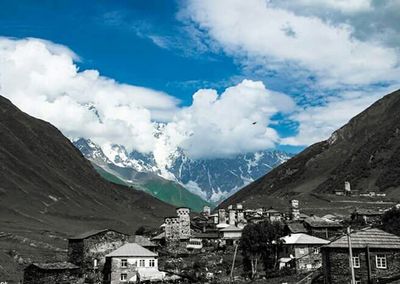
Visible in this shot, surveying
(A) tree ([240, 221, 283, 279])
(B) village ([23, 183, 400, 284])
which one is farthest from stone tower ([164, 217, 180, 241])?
(A) tree ([240, 221, 283, 279])

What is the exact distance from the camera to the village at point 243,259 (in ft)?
151

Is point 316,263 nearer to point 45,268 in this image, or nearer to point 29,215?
point 45,268

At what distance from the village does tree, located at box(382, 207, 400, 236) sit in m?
2.17

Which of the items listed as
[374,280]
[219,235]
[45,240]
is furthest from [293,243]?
[45,240]

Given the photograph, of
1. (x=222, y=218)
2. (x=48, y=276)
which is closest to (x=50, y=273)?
(x=48, y=276)

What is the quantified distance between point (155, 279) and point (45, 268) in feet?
44.4

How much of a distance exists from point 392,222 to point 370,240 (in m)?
32.7

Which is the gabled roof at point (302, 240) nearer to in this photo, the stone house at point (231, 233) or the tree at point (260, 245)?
the tree at point (260, 245)

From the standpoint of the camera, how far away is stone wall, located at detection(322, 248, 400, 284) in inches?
1778

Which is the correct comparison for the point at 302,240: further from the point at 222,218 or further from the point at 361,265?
the point at 222,218

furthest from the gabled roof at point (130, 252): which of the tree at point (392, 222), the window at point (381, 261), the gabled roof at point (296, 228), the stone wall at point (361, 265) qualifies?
the window at point (381, 261)

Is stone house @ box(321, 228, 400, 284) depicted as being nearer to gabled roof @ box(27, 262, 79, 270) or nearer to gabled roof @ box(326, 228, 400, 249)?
gabled roof @ box(326, 228, 400, 249)

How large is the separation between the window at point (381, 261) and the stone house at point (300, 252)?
2151cm

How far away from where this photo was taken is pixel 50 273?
71938 mm
